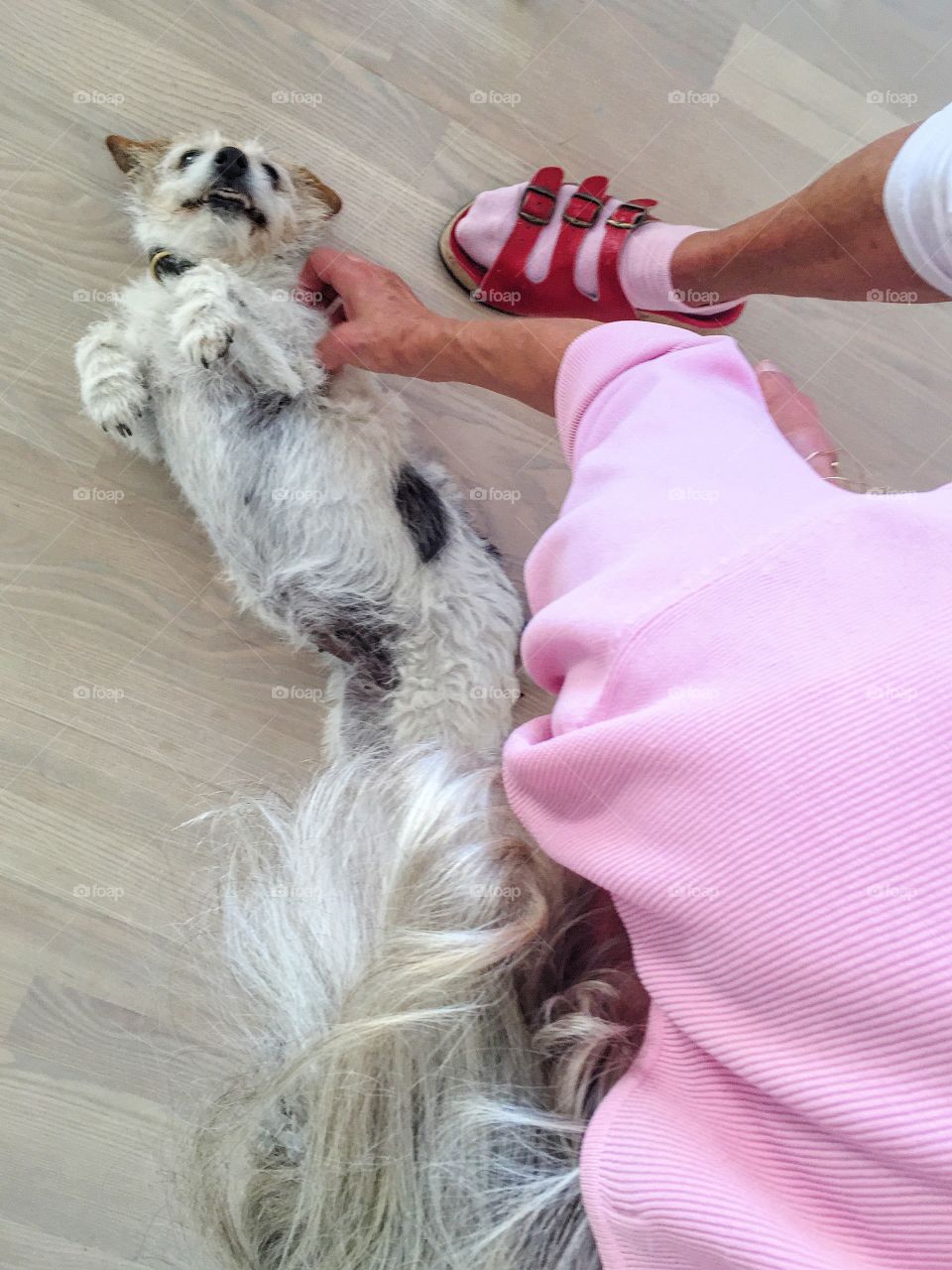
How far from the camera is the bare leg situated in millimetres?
859

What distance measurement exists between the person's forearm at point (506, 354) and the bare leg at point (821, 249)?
0.25 m

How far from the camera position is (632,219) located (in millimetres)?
1149

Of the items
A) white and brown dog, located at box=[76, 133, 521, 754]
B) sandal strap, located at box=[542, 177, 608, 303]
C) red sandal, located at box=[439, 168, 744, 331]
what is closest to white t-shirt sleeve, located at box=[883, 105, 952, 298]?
red sandal, located at box=[439, 168, 744, 331]

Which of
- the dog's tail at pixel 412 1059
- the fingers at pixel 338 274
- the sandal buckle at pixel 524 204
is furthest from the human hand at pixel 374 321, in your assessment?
the dog's tail at pixel 412 1059

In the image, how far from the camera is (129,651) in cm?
116

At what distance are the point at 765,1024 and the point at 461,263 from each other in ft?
3.70

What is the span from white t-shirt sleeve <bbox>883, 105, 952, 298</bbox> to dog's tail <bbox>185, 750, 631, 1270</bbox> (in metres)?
0.75

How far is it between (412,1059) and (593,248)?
3.67ft

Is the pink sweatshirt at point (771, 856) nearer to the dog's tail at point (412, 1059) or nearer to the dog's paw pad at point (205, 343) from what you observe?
the dog's tail at point (412, 1059)

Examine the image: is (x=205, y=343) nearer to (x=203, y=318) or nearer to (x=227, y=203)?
(x=203, y=318)

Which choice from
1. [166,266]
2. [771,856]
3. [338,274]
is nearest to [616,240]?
[338,274]

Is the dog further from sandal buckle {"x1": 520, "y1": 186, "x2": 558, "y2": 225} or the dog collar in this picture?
sandal buckle {"x1": 520, "y1": 186, "x2": 558, "y2": 225}

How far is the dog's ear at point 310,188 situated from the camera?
1.12 meters

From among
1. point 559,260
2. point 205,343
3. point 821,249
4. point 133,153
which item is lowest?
point 205,343
